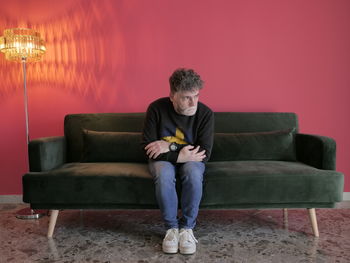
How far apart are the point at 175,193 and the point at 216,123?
0.87m

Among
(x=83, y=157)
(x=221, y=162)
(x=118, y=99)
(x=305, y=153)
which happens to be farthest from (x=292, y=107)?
(x=83, y=157)

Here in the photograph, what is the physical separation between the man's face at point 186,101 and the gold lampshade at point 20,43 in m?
1.26

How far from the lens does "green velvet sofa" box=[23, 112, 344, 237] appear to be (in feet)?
5.57

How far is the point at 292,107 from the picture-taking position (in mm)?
2576

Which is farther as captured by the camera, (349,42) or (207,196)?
(349,42)

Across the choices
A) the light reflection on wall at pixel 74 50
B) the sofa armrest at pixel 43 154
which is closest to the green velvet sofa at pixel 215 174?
the sofa armrest at pixel 43 154

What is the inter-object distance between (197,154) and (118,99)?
113 cm

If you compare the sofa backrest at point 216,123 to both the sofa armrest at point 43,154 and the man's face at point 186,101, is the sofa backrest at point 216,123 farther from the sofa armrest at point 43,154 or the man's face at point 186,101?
the man's face at point 186,101

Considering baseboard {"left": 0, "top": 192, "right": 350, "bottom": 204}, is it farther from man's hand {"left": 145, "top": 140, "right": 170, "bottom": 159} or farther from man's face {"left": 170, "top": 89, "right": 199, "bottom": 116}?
man's face {"left": 170, "top": 89, "right": 199, "bottom": 116}

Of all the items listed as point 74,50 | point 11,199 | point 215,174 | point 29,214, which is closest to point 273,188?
point 215,174

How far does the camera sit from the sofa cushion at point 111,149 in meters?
2.14

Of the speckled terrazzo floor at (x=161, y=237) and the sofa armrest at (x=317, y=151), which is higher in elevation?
the sofa armrest at (x=317, y=151)

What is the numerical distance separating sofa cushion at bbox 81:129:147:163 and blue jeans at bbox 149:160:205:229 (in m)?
0.52

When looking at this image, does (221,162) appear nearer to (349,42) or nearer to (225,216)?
(225,216)
